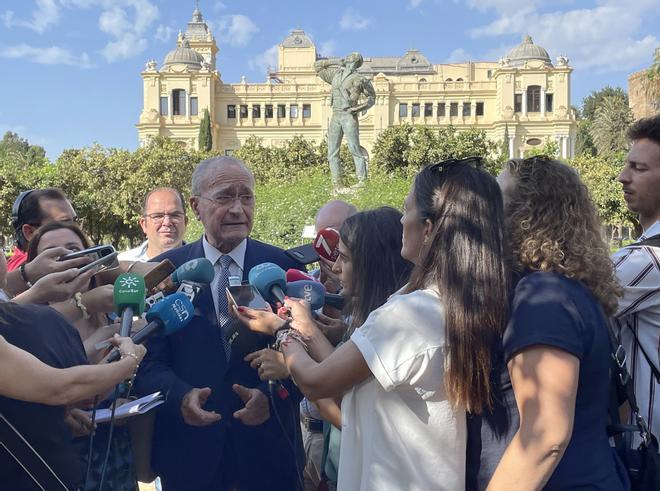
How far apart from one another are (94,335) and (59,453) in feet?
2.71

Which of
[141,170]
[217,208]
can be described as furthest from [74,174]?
[217,208]

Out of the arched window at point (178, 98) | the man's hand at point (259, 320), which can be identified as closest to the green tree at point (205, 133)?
the arched window at point (178, 98)

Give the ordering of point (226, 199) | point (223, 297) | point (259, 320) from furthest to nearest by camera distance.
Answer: point (226, 199), point (223, 297), point (259, 320)

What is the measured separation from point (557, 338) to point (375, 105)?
7278 cm

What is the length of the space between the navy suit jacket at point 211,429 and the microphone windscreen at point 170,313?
566 millimetres

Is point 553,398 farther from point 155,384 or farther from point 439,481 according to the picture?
point 155,384

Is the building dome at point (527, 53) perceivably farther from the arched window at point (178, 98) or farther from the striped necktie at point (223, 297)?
the striped necktie at point (223, 297)

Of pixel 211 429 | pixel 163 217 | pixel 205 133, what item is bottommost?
pixel 211 429

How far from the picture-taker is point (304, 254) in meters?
3.76

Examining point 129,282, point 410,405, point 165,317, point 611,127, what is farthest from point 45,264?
point 611,127

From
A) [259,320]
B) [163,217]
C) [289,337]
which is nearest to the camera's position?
[289,337]

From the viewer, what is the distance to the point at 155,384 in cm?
312

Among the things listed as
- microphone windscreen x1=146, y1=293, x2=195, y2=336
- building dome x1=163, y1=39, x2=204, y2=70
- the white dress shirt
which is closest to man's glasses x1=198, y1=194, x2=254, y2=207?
the white dress shirt

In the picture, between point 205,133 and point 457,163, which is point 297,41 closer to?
point 205,133
